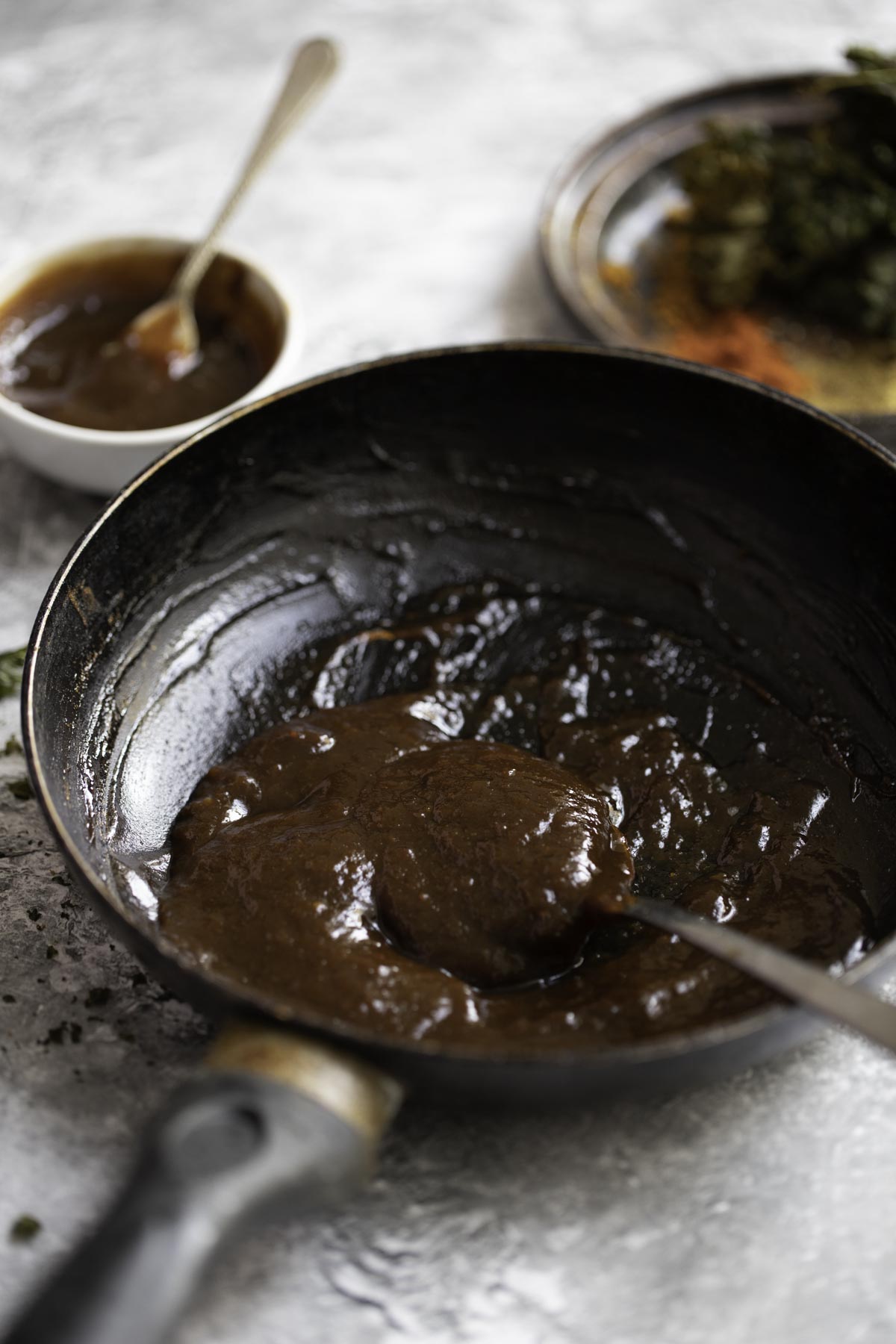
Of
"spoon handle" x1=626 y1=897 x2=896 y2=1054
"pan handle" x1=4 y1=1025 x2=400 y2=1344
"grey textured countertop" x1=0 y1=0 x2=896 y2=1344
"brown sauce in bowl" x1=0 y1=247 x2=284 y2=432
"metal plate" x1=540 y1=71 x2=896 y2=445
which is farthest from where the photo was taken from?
"metal plate" x1=540 y1=71 x2=896 y2=445

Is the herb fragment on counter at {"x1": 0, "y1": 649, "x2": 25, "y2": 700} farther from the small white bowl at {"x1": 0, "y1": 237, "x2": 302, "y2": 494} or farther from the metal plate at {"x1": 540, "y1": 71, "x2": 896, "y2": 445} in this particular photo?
the metal plate at {"x1": 540, "y1": 71, "x2": 896, "y2": 445}

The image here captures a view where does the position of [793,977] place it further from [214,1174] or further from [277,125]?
[277,125]

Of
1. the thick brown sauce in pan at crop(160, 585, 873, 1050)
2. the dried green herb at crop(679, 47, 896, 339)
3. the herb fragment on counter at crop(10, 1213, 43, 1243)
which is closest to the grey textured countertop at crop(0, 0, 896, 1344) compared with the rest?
the herb fragment on counter at crop(10, 1213, 43, 1243)

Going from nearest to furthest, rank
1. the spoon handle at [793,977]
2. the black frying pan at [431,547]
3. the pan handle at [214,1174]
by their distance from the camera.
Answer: the pan handle at [214,1174] → the spoon handle at [793,977] → the black frying pan at [431,547]

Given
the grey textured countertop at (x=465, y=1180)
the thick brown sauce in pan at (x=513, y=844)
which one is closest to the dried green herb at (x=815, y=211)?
the grey textured countertop at (x=465, y=1180)

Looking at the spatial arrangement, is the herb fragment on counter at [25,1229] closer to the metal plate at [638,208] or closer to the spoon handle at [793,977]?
the spoon handle at [793,977]

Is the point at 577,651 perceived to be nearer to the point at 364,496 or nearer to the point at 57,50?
the point at 364,496
